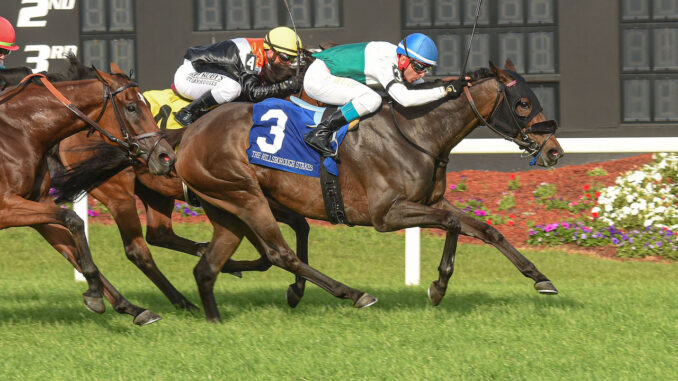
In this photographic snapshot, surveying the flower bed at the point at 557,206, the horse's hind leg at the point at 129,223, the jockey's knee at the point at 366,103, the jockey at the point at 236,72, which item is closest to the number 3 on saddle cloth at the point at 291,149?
the jockey's knee at the point at 366,103

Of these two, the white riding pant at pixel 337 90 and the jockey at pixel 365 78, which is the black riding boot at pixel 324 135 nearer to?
the jockey at pixel 365 78

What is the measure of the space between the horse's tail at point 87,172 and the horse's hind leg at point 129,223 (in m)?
0.14

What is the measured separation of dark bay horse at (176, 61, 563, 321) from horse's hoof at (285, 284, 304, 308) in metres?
0.42

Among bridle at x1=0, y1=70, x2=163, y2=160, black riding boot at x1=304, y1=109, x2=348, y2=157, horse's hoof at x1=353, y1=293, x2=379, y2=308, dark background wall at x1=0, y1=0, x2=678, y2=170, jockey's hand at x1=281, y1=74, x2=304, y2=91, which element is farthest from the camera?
dark background wall at x1=0, y1=0, x2=678, y2=170

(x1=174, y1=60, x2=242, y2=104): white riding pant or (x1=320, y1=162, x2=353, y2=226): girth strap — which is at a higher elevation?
(x1=174, y1=60, x2=242, y2=104): white riding pant

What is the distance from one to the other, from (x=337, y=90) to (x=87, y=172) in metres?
1.83

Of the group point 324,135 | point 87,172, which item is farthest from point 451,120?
point 87,172

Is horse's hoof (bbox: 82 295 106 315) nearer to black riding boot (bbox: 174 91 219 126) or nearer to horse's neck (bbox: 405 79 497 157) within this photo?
black riding boot (bbox: 174 91 219 126)

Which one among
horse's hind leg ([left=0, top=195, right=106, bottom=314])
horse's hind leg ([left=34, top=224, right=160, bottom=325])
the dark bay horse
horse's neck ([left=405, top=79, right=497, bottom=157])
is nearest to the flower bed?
the dark bay horse

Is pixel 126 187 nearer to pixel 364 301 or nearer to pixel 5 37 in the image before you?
pixel 5 37

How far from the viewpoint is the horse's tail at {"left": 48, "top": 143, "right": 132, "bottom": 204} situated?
6.68 metres

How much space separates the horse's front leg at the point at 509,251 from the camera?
235 inches

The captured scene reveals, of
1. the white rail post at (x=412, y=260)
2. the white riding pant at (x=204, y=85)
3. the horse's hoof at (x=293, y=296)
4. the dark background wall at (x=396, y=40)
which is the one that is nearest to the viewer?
the horse's hoof at (x=293, y=296)

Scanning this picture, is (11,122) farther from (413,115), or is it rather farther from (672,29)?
(672,29)
